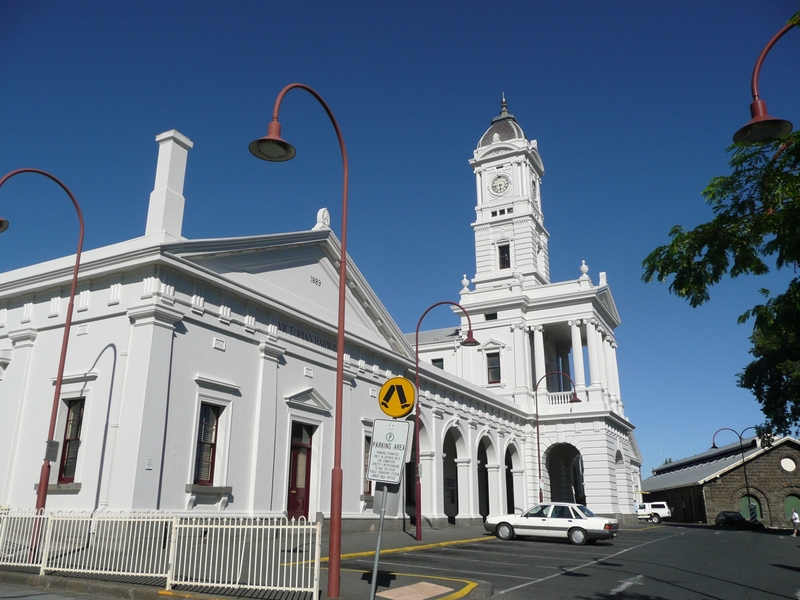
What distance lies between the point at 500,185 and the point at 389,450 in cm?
4287

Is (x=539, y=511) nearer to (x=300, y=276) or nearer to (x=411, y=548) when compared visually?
(x=411, y=548)

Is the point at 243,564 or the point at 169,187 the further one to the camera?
the point at 169,187

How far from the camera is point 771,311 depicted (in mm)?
8508

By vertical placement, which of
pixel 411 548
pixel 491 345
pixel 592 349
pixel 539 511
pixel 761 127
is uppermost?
pixel 491 345

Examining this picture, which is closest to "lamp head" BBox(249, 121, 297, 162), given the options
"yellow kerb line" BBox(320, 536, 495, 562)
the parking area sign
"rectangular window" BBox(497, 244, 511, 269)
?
the parking area sign

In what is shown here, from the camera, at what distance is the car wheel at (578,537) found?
22469 mm

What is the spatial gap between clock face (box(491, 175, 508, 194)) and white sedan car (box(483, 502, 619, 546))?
3025cm

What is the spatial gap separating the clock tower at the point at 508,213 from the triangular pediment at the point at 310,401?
84.0 ft

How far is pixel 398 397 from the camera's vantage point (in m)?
9.90

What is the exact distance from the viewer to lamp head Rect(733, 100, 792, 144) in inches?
323

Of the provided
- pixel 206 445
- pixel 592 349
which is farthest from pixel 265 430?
pixel 592 349

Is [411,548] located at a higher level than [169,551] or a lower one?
lower

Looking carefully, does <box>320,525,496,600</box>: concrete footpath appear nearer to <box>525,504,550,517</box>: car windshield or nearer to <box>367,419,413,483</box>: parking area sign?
<box>367,419,413,483</box>: parking area sign

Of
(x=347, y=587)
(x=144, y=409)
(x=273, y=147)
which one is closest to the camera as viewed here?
(x=273, y=147)
